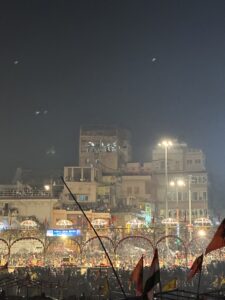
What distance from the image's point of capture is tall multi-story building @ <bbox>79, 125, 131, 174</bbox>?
74438mm

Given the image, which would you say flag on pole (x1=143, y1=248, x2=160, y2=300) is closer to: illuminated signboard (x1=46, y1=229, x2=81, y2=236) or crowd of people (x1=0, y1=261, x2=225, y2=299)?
crowd of people (x1=0, y1=261, x2=225, y2=299)

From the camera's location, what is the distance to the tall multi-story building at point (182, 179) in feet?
219

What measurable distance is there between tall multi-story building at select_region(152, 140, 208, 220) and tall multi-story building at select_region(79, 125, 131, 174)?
21.0 feet

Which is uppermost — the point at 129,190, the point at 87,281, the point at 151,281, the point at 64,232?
the point at 129,190

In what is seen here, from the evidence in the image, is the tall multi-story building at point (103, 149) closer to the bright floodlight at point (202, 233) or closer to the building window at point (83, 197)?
the building window at point (83, 197)

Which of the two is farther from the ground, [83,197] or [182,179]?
[182,179]

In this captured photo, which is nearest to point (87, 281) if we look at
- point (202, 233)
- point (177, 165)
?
point (202, 233)

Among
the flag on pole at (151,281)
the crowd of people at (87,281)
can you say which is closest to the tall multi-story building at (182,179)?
the crowd of people at (87,281)

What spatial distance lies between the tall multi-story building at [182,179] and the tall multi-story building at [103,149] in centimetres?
641

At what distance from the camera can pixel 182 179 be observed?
67125 millimetres

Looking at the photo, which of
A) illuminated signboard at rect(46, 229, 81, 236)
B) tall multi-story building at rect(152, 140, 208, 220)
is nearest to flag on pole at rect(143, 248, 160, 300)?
illuminated signboard at rect(46, 229, 81, 236)

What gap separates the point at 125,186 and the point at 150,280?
5961 cm

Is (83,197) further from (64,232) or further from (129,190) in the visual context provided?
(64,232)

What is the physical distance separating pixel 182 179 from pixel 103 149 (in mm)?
15659
